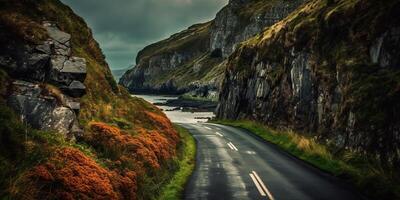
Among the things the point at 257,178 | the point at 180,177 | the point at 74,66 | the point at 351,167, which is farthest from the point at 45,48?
the point at 351,167

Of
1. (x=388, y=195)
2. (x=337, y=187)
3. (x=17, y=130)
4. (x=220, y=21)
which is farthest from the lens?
(x=220, y=21)

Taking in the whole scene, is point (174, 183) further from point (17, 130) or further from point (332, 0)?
point (332, 0)

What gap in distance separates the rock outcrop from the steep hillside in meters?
0.03

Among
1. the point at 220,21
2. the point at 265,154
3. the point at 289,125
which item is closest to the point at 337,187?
the point at 265,154

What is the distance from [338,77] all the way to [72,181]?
64.9 ft

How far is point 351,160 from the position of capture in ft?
58.4

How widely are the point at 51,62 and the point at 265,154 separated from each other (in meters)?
14.7

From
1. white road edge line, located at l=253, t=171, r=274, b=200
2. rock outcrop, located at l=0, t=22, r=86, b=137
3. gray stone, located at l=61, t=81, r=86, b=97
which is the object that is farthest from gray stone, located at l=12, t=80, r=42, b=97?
white road edge line, located at l=253, t=171, r=274, b=200

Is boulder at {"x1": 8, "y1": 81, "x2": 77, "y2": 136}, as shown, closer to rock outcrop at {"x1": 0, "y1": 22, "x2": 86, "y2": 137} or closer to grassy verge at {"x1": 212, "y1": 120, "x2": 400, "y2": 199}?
rock outcrop at {"x1": 0, "y1": 22, "x2": 86, "y2": 137}

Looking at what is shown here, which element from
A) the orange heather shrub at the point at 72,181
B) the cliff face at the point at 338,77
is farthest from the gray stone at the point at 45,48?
the cliff face at the point at 338,77

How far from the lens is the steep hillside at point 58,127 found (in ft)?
29.2

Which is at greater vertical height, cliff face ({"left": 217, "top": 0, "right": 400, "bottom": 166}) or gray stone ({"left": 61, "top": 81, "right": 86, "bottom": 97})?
cliff face ({"left": 217, "top": 0, "right": 400, "bottom": 166})

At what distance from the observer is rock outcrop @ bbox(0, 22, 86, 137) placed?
1230 cm

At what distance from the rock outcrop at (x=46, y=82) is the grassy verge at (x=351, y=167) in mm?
11323
